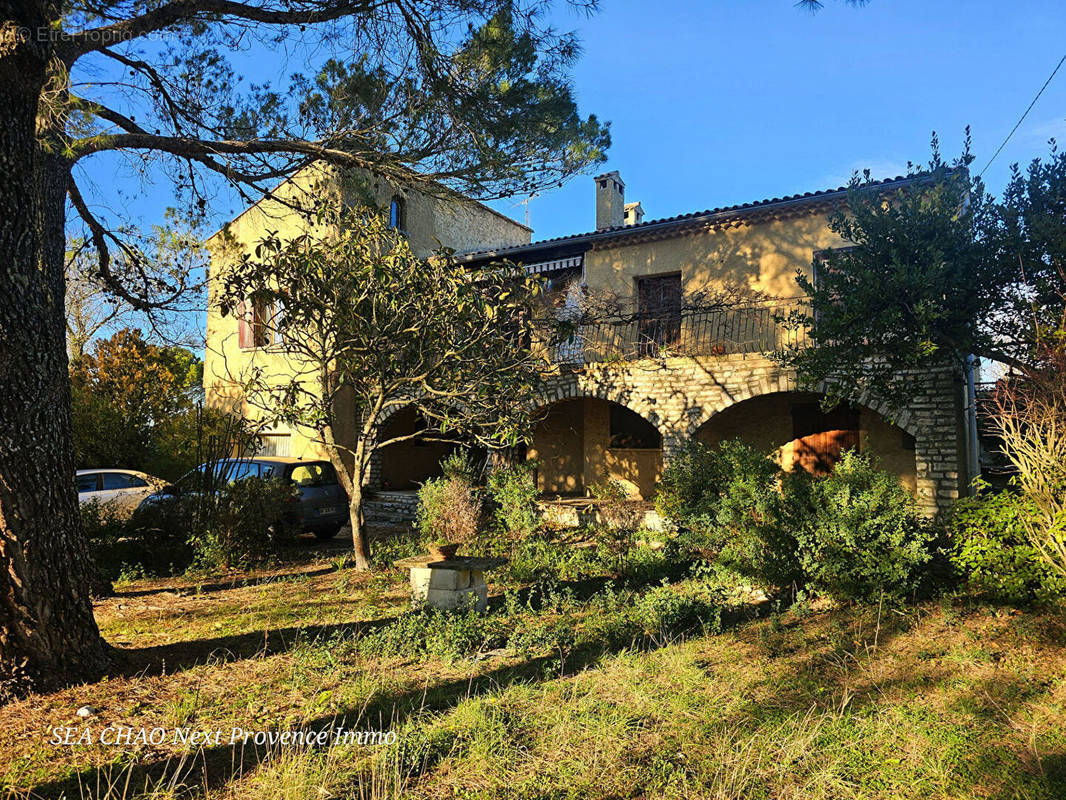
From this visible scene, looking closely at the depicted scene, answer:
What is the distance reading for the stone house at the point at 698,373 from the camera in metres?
10.8

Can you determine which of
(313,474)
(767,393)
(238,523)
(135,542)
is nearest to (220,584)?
(238,523)

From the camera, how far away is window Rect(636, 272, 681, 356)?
12.8 metres

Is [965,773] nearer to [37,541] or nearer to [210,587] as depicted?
[37,541]

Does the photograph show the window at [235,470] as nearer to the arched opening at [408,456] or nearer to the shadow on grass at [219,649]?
the shadow on grass at [219,649]

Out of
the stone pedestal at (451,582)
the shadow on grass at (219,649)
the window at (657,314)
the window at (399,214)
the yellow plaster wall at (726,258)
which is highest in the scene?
the window at (399,214)

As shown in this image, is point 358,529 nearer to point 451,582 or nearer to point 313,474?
point 451,582

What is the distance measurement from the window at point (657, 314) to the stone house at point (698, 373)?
29 mm

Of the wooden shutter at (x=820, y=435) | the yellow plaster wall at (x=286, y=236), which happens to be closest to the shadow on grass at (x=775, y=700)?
the wooden shutter at (x=820, y=435)

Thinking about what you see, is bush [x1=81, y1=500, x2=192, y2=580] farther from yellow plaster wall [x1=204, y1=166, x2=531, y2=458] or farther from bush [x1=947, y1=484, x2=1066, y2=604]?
bush [x1=947, y1=484, x2=1066, y2=604]

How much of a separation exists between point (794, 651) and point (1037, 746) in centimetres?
166

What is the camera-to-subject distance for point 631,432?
47.6ft

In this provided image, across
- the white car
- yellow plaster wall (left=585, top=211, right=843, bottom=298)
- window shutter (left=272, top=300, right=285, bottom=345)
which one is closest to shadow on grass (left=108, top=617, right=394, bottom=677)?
window shutter (left=272, top=300, right=285, bottom=345)

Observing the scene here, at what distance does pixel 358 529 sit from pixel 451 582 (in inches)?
103

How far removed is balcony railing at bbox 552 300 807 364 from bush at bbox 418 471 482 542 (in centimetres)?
344
